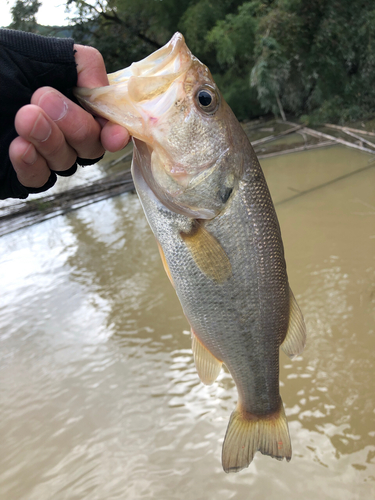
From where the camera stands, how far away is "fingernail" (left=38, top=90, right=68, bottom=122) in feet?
4.61

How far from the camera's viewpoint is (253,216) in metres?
1.58

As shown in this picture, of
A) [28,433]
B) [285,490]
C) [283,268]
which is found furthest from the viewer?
[28,433]

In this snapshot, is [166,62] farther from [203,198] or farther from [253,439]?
[253,439]

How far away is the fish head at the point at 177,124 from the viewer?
4.77ft

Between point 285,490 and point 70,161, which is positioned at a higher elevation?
point 70,161

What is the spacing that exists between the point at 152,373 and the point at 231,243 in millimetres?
2282

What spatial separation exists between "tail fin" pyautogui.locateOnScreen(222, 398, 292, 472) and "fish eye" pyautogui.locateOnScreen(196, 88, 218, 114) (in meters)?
1.37

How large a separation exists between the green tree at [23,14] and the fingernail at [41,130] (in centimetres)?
1940

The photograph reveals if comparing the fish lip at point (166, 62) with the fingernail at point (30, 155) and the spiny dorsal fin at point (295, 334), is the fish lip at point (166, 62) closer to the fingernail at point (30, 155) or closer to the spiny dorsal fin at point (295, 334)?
the fingernail at point (30, 155)

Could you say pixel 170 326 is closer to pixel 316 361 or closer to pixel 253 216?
pixel 316 361

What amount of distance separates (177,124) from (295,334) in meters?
1.06

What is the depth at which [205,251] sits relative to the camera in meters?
1.58

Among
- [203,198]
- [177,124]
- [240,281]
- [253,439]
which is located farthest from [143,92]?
[253,439]

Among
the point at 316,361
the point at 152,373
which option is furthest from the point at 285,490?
the point at 152,373
